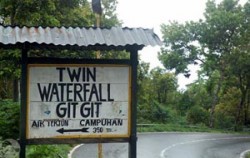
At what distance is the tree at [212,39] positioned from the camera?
37.4m

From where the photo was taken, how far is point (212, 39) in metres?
37.9

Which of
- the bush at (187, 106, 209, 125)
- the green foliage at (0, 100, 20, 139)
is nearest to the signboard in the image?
the green foliage at (0, 100, 20, 139)

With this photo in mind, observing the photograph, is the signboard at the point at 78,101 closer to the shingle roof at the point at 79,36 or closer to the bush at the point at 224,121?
the shingle roof at the point at 79,36

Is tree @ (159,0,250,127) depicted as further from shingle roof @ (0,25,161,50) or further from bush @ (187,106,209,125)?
shingle roof @ (0,25,161,50)

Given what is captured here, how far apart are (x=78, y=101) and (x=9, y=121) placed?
10.7 m

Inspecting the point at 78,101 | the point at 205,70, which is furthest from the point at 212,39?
the point at 78,101

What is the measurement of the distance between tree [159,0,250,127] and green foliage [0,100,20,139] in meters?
23.0

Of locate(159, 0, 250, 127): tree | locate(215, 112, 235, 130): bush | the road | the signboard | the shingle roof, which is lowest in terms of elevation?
the road

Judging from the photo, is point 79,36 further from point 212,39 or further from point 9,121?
point 212,39

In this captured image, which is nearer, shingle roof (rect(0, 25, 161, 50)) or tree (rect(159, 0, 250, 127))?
shingle roof (rect(0, 25, 161, 50))

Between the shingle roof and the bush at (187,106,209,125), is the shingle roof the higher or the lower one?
the higher one

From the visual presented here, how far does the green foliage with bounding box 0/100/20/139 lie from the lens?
17.1 m

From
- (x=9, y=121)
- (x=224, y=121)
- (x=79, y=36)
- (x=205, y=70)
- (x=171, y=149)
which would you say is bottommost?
(x=171, y=149)

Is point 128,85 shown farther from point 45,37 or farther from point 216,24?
point 216,24
